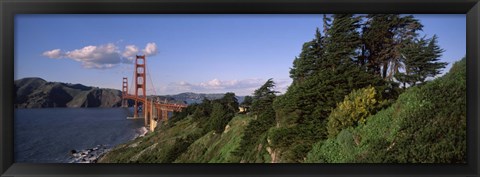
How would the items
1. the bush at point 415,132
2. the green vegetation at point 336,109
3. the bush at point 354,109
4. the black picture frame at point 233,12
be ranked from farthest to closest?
the bush at point 354,109 < the green vegetation at point 336,109 < the bush at point 415,132 < the black picture frame at point 233,12

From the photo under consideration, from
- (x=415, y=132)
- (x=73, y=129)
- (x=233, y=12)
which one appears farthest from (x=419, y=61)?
(x=73, y=129)

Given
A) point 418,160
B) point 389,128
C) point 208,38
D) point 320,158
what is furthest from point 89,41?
point 418,160

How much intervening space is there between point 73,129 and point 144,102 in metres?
0.71

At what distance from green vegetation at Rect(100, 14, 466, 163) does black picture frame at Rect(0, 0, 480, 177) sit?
→ 0.84 feet

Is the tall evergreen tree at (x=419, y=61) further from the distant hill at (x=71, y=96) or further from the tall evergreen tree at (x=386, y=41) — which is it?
the distant hill at (x=71, y=96)

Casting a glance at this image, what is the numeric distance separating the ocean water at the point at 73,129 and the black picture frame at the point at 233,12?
1.02 ft

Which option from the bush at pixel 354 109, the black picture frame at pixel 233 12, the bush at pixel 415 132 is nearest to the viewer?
the black picture frame at pixel 233 12

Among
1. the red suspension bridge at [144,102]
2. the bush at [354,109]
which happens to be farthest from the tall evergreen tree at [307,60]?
the red suspension bridge at [144,102]

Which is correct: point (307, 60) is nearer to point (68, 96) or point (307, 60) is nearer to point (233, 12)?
point (233, 12)

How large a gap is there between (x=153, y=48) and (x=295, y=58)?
1.30 m

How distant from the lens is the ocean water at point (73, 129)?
3.70 m

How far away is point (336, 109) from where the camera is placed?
3.81m

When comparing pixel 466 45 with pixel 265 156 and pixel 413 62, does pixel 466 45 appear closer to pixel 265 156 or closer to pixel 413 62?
pixel 413 62

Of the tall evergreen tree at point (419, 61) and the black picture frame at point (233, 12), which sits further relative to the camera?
the tall evergreen tree at point (419, 61)
